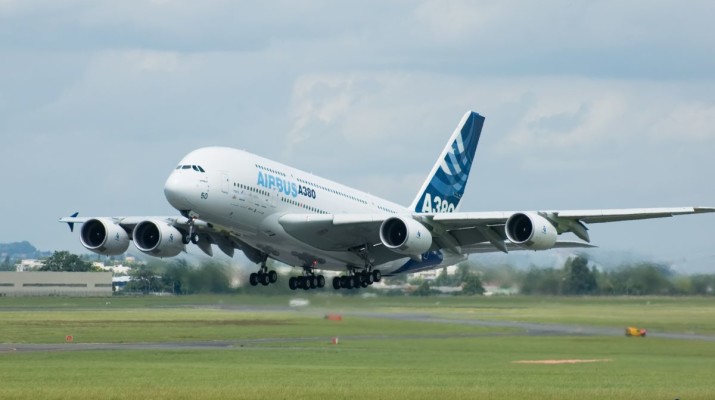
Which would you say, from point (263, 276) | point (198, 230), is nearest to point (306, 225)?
point (198, 230)

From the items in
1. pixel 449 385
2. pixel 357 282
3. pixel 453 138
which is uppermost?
pixel 453 138

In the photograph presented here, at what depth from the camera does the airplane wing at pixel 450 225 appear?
174 ft

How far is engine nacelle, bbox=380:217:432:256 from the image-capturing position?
175 feet

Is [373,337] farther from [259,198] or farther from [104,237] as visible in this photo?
[259,198]

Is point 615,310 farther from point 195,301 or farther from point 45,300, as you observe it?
point 45,300

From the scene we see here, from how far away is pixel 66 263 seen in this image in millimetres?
133375

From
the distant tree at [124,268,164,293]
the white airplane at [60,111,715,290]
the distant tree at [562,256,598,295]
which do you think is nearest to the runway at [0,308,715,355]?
the distant tree at [124,268,164,293]

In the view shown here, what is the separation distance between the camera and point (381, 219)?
179 feet

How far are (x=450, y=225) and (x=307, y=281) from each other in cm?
907

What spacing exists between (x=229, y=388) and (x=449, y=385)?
1155 cm

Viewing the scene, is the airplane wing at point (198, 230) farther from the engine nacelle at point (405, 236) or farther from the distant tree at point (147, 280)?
the distant tree at point (147, 280)

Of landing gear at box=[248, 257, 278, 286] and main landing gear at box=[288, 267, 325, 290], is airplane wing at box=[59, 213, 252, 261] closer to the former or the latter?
landing gear at box=[248, 257, 278, 286]

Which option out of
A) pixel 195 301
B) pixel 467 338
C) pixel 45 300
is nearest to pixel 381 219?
pixel 195 301

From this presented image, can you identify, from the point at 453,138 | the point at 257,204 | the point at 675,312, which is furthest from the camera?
the point at 675,312
